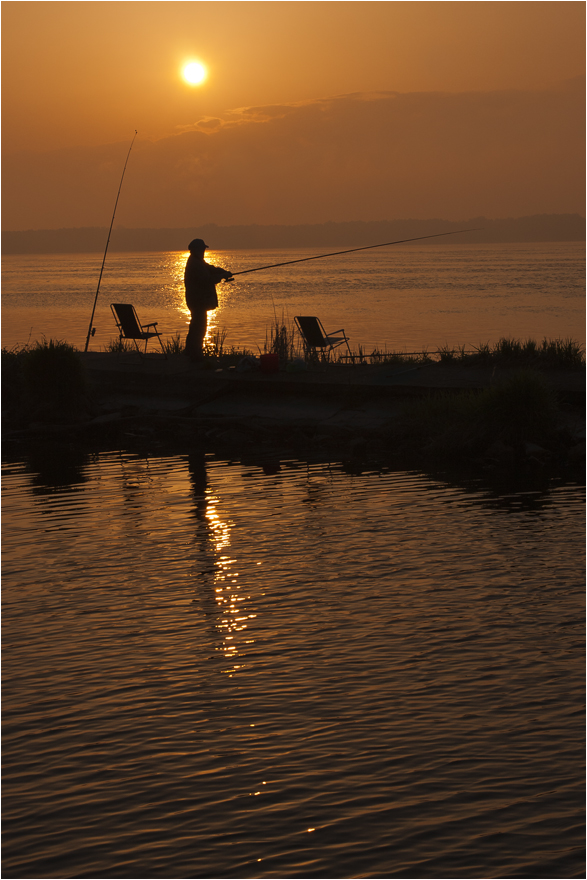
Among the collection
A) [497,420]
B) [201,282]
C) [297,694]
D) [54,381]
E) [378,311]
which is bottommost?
[297,694]

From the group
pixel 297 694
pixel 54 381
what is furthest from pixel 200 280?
pixel 297 694

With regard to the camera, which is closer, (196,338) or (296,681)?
(296,681)

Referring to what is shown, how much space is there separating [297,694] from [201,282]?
39.7 ft

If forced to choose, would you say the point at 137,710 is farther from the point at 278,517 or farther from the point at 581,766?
the point at 278,517

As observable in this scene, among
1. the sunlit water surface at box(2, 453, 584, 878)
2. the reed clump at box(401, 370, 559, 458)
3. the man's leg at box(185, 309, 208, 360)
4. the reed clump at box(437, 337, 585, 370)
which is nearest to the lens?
the sunlit water surface at box(2, 453, 584, 878)

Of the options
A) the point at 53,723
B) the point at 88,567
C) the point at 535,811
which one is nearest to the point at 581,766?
the point at 535,811

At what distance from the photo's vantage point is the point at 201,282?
54.7 ft

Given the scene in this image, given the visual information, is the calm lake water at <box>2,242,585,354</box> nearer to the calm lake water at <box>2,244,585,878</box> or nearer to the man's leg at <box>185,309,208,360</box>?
the man's leg at <box>185,309,208,360</box>

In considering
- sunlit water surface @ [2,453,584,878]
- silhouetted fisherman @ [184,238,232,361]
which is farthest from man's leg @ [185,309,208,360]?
sunlit water surface @ [2,453,584,878]

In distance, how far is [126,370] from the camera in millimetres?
17484

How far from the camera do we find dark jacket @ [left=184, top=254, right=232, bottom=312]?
54.6 feet

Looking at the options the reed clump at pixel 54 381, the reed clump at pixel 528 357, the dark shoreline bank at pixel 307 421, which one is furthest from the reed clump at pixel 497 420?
the reed clump at pixel 54 381

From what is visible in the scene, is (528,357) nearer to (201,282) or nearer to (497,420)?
(497,420)

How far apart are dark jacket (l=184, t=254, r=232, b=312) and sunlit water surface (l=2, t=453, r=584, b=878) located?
7.72 m
